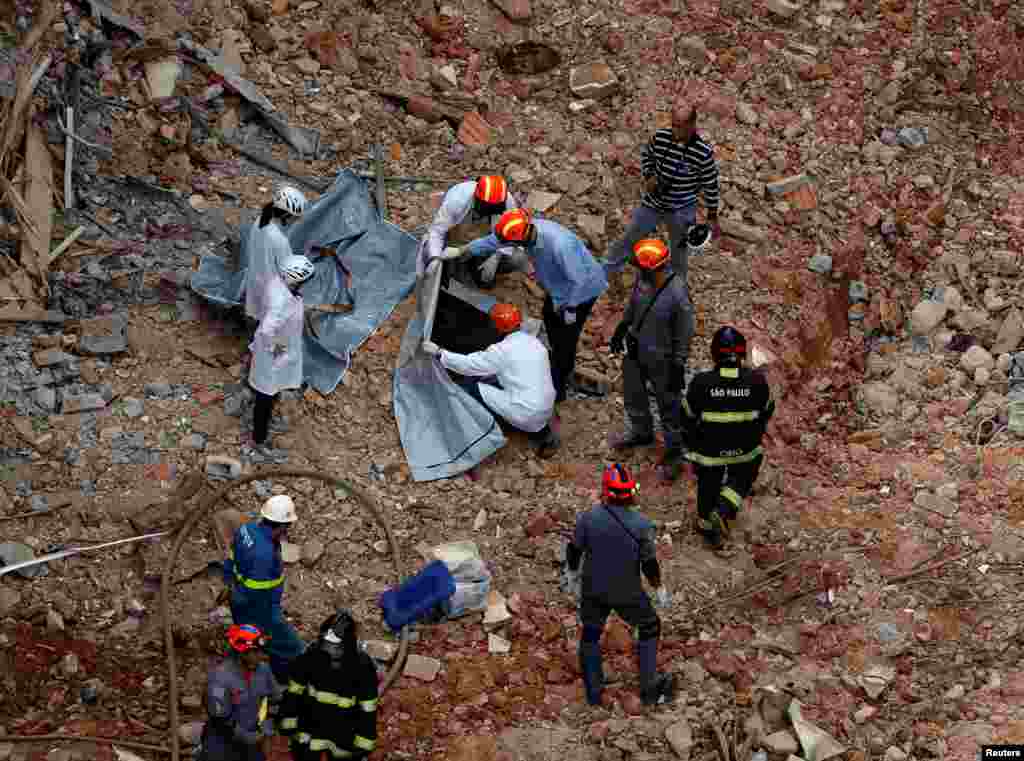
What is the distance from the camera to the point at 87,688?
7.34m

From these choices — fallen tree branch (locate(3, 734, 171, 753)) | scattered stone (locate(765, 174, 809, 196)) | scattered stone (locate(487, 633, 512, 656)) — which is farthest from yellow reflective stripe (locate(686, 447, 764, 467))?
fallen tree branch (locate(3, 734, 171, 753))

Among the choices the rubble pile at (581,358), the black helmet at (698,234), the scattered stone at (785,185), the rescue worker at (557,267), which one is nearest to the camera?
the rubble pile at (581,358)

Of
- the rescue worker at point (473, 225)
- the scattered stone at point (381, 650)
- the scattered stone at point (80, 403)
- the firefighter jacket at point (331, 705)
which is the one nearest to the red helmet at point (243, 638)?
the firefighter jacket at point (331, 705)

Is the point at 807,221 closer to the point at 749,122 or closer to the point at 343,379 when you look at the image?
the point at 749,122

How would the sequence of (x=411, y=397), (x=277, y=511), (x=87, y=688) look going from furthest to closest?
(x=411, y=397), (x=87, y=688), (x=277, y=511)

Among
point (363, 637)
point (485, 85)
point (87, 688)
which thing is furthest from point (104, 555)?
point (485, 85)

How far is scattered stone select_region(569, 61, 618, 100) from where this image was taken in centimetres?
1154

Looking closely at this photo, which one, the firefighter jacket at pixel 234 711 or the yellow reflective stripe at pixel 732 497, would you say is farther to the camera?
the yellow reflective stripe at pixel 732 497

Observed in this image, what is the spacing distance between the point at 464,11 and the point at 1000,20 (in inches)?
215

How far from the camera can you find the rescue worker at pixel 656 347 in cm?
835

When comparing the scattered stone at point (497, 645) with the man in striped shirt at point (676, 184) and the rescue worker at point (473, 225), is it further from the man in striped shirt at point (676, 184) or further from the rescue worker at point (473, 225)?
the man in striped shirt at point (676, 184)

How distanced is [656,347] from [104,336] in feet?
12.7

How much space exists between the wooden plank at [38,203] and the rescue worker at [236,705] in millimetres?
3872

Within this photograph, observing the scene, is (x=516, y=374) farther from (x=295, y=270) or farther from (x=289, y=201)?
(x=289, y=201)
